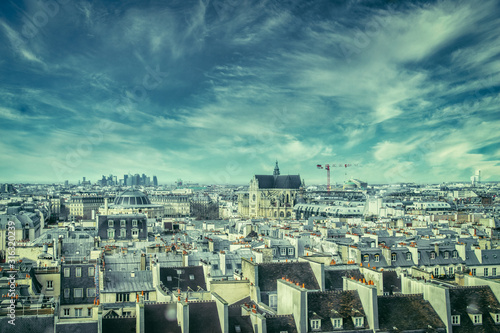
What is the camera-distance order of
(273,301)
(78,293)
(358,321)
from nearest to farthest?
(358,321), (273,301), (78,293)

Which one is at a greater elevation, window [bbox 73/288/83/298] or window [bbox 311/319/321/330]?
window [bbox 311/319/321/330]

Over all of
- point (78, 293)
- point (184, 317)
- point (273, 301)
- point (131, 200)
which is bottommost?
point (78, 293)

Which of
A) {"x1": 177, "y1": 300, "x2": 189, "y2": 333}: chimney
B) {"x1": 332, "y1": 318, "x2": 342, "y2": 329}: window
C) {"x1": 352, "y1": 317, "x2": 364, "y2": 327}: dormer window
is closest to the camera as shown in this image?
{"x1": 177, "y1": 300, "x2": 189, "y2": 333}: chimney

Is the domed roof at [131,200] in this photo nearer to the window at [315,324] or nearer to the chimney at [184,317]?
the chimney at [184,317]

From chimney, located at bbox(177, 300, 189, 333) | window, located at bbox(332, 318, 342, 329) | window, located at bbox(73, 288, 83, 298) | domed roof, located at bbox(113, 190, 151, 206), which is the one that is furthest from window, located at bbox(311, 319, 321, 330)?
domed roof, located at bbox(113, 190, 151, 206)

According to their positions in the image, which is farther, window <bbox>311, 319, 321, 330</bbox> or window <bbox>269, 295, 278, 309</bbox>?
window <bbox>269, 295, 278, 309</bbox>

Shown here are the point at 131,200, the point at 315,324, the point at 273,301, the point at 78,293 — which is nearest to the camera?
the point at 315,324

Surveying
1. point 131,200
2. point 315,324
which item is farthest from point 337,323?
point 131,200

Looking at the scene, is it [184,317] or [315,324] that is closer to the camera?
[184,317]

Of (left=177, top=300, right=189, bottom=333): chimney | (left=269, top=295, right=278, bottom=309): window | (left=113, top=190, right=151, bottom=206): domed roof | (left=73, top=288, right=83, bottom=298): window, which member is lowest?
(left=73, top=288, right=83, bottom=298): window

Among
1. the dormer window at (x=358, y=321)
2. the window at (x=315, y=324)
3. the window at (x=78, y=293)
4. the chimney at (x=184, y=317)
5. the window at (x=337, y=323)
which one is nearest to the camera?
the chimney at (x=184, y=317)

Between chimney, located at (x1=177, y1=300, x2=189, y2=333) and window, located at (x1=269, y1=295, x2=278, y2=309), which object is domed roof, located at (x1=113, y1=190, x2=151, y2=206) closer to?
window, located at (x1=269, y1=295, x2=278, y2=309)

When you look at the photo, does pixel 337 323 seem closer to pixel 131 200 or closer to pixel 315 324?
pixel 315 324

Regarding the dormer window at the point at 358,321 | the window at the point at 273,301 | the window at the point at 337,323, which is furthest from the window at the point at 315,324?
the window at the point at 273,301
